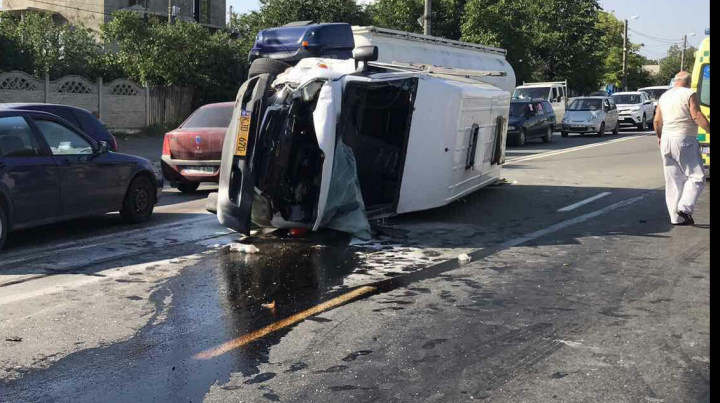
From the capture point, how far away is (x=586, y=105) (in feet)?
105

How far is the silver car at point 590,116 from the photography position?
31.0 meters

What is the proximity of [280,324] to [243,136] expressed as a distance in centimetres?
314

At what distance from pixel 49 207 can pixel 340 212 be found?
3218mm

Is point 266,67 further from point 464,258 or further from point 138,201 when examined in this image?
point 464,258

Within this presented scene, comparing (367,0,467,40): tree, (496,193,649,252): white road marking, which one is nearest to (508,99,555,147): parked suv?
(367,0,467,40): tree

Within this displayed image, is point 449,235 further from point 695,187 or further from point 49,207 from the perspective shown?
point 49,207

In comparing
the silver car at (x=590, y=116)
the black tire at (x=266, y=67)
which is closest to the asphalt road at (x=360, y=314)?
the black tire at (x=266, y=67)

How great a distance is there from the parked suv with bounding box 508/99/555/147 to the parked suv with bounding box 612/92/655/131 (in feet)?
27.9

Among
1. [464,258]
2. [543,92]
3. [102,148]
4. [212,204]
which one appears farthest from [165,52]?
[464,258]

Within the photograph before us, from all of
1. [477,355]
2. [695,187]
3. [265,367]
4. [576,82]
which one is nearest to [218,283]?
[265,367]

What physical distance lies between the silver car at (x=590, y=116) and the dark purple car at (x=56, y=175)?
23952 mm

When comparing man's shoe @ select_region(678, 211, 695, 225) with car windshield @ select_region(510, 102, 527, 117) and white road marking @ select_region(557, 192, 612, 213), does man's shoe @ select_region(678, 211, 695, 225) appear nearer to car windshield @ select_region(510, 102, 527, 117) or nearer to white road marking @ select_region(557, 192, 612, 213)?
white road marking @ select_region(557, 192, 612, 213)

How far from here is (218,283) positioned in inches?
274

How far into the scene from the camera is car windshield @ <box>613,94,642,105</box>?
36.1 m
